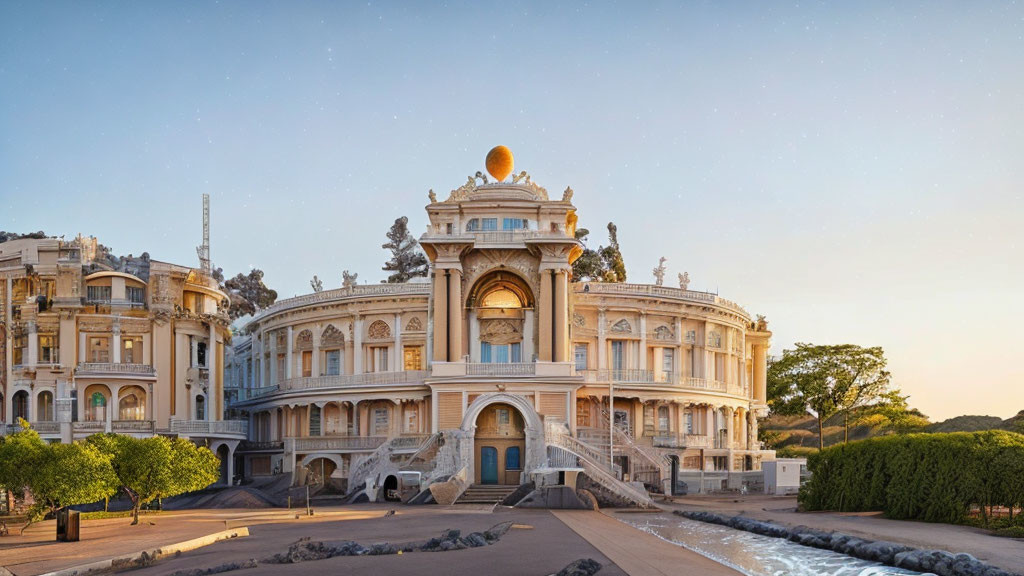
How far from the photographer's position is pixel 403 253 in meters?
105

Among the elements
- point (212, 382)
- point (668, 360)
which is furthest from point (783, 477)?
point (212, 382)

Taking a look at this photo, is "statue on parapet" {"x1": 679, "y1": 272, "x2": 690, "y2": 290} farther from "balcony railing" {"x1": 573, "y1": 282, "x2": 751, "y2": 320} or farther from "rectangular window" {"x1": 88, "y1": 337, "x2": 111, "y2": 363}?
"rectangular window" {"x1": 88, "y1": 337, "x2": 111, "y2": 363}

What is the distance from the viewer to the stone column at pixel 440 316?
62.0 metres

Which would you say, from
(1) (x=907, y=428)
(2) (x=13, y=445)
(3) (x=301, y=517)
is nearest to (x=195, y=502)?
(3) (x=301, y=517)

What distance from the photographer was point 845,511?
4503 centimetres

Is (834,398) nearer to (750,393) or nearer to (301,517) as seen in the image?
(750,393)

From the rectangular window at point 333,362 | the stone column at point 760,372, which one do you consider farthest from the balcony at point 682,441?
the rectangular window at point 333,362

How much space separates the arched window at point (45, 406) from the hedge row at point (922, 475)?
4603 cm

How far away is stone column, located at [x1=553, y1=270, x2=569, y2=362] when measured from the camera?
6169 cm

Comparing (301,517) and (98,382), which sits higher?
(98,382)

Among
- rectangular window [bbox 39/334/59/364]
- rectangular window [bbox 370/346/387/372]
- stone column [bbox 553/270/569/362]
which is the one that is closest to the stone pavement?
stone column [bbox 553/270/569/362]

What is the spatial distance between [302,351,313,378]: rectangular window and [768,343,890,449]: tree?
39.6 metres

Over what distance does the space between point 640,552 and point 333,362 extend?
4892 centimetres

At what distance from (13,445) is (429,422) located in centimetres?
3451
